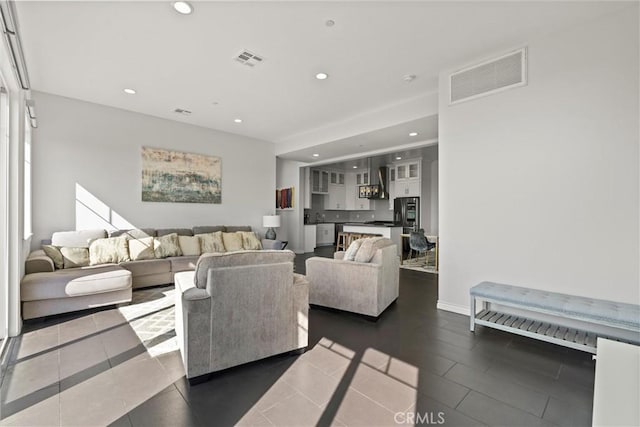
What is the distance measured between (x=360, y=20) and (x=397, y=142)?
3375mm

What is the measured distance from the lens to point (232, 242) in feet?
18.7

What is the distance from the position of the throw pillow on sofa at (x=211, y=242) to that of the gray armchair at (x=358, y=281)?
250 centimetres

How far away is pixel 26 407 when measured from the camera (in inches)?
70.6

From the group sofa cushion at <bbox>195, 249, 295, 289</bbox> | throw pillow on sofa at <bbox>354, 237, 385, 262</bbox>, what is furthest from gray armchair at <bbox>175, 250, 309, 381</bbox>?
throw pillow on sofa at <bbox>354, 237, 385, 262</bbox>

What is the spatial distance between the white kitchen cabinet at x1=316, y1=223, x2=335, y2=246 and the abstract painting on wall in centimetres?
407

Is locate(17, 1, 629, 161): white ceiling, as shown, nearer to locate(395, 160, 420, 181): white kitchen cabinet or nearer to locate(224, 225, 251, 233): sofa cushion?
locate(224, 225, 251, 233): sofa cushion

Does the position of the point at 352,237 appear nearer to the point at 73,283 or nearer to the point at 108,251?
the point at 108,251

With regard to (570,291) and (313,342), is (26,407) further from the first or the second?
(570,291)

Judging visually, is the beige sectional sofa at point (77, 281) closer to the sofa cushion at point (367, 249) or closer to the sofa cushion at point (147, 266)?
the sofa cushion at point (147, 266)

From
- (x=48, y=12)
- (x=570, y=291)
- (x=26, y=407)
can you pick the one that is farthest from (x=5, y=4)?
(x=570, y=291)

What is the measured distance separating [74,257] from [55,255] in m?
0.20

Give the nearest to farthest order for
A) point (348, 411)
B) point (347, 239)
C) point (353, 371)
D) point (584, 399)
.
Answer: point (348, 411) < point (584, 399) < point (353, 371) < point (347, 239)

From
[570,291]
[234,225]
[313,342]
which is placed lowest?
[313,342]

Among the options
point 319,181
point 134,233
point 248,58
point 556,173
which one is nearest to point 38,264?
point 134,233
